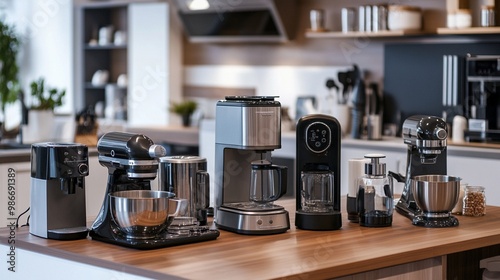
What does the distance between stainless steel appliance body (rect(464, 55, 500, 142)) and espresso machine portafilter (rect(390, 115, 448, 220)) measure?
7.59 ft

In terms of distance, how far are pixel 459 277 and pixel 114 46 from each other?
18.5 ft

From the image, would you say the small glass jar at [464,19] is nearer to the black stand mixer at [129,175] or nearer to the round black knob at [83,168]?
the black stand mixer at [129,175]

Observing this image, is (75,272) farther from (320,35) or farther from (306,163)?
(320,35)

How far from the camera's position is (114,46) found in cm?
802

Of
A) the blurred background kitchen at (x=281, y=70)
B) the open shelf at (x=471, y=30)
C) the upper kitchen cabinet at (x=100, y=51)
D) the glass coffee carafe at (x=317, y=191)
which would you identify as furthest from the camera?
the upper kitchen cabinet at (x=100, y=51)

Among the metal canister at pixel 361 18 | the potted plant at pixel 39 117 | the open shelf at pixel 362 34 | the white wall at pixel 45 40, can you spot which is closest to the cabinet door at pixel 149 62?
the white wall at pixel 45 40

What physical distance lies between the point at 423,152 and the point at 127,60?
18.7ft

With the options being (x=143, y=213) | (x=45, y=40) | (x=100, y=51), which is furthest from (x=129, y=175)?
(x=45, y=40)

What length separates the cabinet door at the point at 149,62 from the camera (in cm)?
752

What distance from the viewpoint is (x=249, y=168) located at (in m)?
2.88

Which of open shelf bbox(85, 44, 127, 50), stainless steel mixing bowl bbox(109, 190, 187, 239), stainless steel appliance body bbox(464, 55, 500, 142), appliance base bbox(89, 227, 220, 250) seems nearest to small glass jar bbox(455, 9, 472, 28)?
stainless steel appliance body bbox(464, 55, 500, 142)

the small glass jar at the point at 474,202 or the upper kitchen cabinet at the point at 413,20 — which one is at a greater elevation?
the upper kitchen cabinet at the point at 413,20

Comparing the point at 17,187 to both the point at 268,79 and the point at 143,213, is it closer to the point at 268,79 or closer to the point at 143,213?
the point at 143,213

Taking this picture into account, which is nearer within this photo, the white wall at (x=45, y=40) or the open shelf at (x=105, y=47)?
the open shelf at (x=105, y=47)
